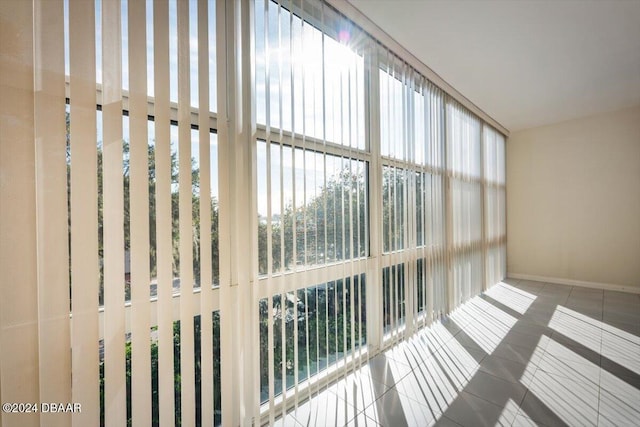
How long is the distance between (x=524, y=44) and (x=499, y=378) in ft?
9.78

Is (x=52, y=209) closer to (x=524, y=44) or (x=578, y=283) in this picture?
(x=524, y=44)

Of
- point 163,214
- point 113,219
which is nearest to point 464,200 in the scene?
point 163,214

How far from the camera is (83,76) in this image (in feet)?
3.59

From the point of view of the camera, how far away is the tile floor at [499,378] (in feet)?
5.92

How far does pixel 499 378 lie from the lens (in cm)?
220

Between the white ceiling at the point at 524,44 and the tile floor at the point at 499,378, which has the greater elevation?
the white ceiling at the point at 524,44

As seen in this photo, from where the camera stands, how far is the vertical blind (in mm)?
1031

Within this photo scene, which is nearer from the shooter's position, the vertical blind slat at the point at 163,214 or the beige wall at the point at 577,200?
the vertical blind slat at the point at 163,214

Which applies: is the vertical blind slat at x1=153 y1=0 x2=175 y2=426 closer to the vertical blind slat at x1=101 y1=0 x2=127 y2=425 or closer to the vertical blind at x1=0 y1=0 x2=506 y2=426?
the vertical blind at x1=0 y1=0 x2=506 y2=426

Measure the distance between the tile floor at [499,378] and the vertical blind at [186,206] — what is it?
0.84 ft

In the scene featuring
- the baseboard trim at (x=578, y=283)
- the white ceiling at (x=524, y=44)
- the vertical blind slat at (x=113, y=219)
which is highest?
the white ceiling at (x=524, y=44)

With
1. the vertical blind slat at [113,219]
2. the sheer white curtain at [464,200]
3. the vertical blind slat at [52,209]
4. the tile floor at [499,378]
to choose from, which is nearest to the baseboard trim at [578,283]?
the tile floor at [499,378]

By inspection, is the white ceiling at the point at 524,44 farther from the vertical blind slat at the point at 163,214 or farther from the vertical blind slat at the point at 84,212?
the vertical blind slat at the point at 84,212

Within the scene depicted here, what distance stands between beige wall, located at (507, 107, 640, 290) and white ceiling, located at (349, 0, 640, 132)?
97cm
